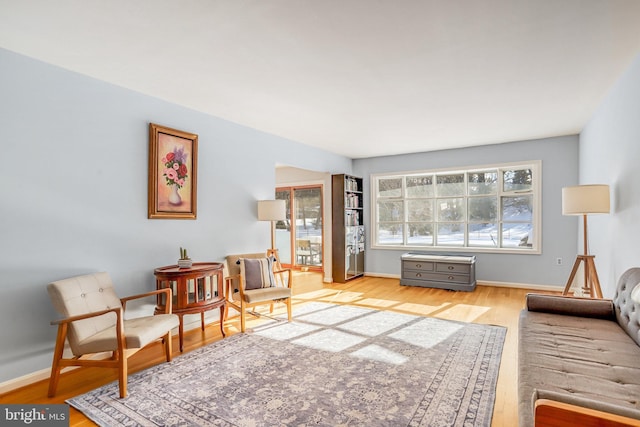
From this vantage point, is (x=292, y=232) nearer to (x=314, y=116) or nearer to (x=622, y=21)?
(x=314, y=116)

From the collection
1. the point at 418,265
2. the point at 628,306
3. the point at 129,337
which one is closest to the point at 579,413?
the point at 628,306

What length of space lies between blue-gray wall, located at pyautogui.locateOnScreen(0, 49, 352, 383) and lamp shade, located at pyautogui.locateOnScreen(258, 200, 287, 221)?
72 centimetres

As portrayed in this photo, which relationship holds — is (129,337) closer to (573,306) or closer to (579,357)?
(579,357)

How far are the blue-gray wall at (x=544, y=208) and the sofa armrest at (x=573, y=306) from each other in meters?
3.13

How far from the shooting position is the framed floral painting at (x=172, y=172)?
3.49 meters

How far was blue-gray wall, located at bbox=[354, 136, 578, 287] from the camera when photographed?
538cm

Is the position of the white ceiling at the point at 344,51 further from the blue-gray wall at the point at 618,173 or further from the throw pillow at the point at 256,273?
the throw pillow at the point at 256,273

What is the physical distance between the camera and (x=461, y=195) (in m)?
6.31

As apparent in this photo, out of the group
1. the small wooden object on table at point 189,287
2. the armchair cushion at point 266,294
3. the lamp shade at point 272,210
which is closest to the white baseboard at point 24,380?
the small wooden object on table at point 189,287

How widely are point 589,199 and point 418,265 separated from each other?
302 cm

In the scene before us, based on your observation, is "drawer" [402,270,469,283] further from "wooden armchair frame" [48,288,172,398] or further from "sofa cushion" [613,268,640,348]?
"wooden armchair frame" [48,288,172,398]

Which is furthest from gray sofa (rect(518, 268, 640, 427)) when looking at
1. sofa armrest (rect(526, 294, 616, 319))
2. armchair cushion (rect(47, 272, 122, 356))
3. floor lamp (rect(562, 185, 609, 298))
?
armchair cushion (rect(47, 272, 122, 356))

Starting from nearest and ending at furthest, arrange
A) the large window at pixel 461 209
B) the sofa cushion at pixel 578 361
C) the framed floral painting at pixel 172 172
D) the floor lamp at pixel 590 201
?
the sofa cushion at pixel 578 361 → the floor lamp at pixel 590 201 → the framed floral painting at pixel 172 172 → the large window at pixel 461 209

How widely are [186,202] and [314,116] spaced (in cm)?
189
